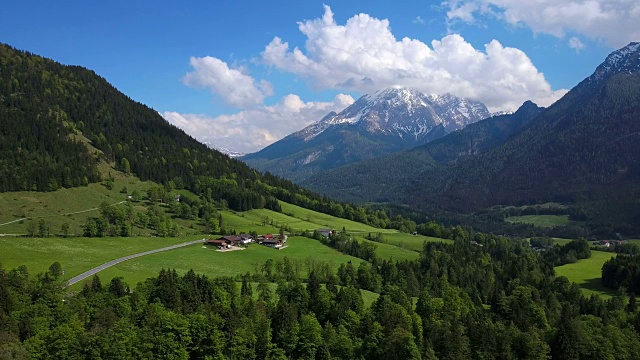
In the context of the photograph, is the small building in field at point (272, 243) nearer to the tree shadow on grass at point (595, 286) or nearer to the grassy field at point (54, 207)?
the grassy field at point (54, 207)

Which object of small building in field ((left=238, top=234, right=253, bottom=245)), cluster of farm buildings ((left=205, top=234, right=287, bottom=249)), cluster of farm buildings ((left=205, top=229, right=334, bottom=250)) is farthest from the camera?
small building in field ((left=238, top=234, right=253, bottom=245))

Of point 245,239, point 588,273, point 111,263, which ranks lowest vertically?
point 588,273

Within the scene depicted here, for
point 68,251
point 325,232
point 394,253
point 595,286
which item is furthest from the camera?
point 325,232

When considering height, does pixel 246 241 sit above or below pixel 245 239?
below

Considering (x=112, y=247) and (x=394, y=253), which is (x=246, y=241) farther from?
(x=394, y=253)

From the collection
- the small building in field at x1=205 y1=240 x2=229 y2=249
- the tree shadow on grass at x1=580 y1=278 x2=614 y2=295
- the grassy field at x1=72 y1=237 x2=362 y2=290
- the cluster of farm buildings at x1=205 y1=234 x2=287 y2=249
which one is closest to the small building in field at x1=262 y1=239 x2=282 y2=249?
the cluster of farm buildings at x1=205 y1=234 x2=287 y2=249

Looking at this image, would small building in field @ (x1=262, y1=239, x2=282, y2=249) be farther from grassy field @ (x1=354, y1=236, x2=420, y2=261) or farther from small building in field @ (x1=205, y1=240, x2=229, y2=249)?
grassy field @ (x1=354, y1=236, x2=420, y2=261)

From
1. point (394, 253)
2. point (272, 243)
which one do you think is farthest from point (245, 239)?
point (394, 253)
